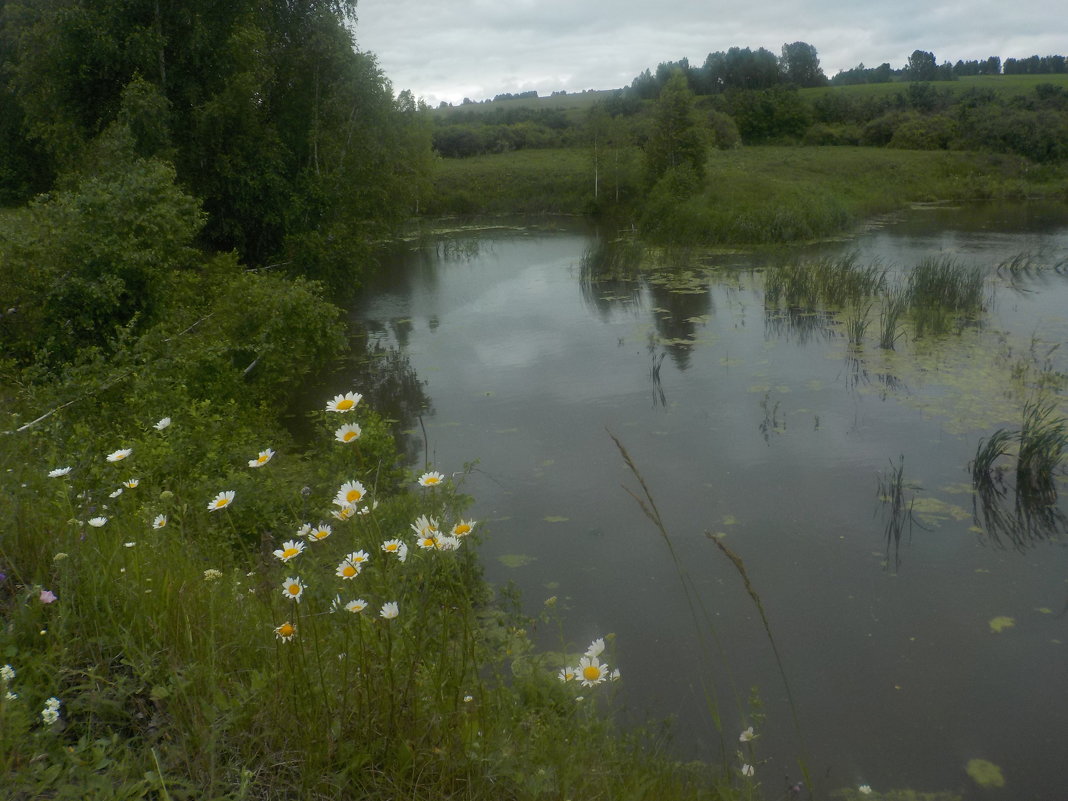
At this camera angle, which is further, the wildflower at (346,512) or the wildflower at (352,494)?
the wildflower at (352,494)

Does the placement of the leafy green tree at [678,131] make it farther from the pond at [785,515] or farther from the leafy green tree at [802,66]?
the leafy green tree at [802,66]

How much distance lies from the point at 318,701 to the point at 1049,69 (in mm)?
67723

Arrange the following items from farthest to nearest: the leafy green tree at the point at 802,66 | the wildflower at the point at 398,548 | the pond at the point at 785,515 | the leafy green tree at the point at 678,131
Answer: the leafy green tree at the point at 802,66
the leafy green tree at the point at 678,131
the pond at the point at 785,515
the wildflower at the point at 398,548

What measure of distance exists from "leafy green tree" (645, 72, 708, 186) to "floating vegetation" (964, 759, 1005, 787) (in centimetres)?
1953

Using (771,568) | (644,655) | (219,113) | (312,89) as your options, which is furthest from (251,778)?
(312,89)

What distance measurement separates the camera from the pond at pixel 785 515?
3717 mm

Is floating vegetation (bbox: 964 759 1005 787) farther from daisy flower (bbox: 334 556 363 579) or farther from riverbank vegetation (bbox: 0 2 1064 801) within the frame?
daisy flower (bbox: 334 556 363 579)

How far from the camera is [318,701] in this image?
192 centimetres

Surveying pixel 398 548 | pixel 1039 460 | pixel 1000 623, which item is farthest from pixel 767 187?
pixel 398 548

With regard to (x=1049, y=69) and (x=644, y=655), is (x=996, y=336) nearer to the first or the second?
(x=644, y=655)

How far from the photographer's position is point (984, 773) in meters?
3.39

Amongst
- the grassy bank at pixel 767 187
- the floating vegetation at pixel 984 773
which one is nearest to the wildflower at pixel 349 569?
the floating vegetation at pixel 984 773

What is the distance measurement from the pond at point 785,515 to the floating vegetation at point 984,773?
3 cm

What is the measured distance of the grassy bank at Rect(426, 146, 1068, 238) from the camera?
60.8ft
